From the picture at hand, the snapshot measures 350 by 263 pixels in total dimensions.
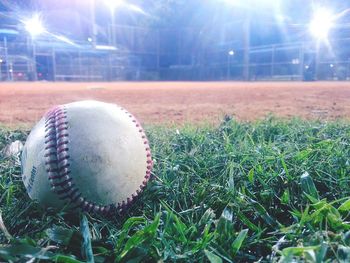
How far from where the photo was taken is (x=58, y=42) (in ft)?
65.0

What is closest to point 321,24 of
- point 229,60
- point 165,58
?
point 229,60

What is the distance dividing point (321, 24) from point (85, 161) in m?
20.4

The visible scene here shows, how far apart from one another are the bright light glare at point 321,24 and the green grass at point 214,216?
18.4 meters

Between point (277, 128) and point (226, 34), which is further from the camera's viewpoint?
point (226, 34)

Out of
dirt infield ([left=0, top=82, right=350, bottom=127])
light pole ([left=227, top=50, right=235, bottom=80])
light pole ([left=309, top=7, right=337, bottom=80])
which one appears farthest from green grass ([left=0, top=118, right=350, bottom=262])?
light pole ([left=227, top=50, right=235, bottom=80])

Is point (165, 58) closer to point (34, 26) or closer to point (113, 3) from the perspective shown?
point (113, 3)

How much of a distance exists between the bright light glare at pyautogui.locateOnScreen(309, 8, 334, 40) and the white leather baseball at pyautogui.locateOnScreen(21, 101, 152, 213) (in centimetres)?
1887

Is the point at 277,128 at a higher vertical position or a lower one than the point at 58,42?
lower

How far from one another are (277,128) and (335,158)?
93 cm

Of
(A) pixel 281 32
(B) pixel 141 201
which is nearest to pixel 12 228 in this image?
(B) pixel 141 201

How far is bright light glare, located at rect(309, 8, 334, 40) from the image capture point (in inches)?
723

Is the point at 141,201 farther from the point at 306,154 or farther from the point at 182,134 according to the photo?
the point at 182,134

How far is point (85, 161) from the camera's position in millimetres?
1298

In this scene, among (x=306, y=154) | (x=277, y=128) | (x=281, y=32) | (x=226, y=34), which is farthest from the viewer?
(x=226, y=34)
